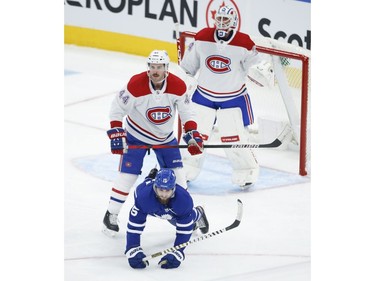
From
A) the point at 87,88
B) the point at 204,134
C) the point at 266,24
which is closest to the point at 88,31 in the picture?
the point at 87,88

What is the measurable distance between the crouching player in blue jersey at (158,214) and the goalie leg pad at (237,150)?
114 cm

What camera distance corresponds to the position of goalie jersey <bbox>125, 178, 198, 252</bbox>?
15.3 feet

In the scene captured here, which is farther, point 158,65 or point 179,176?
point 179,176

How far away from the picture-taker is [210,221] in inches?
214

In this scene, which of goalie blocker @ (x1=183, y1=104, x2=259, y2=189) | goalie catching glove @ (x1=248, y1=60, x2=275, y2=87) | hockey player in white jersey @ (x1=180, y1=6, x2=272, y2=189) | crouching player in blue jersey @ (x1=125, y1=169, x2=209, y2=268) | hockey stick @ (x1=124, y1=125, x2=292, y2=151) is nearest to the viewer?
crouching player in blue jersey @ (x1=125, y1=169, x2=209, y2=268)

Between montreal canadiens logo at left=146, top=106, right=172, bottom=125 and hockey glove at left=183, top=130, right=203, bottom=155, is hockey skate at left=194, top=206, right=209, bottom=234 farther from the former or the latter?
montreal canadiens logo at left=146, top=106, right=172, bottom=125

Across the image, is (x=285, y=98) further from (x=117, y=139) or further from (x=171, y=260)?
(x=171, y=260)

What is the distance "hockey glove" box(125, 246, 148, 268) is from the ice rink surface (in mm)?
29

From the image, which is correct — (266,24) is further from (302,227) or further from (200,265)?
(200,265)

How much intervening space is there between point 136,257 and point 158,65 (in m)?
0.85

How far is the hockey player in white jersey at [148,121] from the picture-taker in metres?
4.89

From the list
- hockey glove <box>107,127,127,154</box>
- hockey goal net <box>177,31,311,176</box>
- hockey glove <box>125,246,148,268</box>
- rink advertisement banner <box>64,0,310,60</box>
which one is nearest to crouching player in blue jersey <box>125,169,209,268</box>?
hockey glove <box>125,246,148,268</box>

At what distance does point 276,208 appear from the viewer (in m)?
5.66

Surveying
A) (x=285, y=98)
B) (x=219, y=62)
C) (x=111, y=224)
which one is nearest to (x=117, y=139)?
(x=111, y=224)
